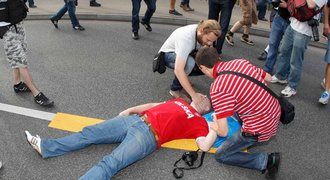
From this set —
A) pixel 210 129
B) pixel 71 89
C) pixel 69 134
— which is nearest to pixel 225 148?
pixel 210 129

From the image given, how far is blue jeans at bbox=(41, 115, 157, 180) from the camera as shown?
3186 millimetres

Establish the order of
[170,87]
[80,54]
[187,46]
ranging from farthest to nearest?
[80,54]
[170,87]
[187,46]

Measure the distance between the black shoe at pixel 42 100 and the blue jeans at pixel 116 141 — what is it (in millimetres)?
948

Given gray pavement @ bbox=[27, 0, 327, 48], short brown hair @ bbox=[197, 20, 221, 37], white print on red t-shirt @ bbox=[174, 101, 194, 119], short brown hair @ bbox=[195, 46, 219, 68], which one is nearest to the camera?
short brown hair @ bbox=[195, 46, 219, 68]

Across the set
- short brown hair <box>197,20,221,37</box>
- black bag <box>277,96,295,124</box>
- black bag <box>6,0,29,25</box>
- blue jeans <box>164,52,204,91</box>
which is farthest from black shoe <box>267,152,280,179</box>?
black bag <box>6,0,29,25</box>

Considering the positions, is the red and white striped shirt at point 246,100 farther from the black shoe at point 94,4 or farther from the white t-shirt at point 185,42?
the black shoe at point 94,4

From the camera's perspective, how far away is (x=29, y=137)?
11.8 ft

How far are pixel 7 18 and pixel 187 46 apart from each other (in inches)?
80.5

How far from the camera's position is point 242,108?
311 centimetres

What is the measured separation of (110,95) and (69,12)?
271 cm

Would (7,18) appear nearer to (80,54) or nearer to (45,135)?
(45,135)

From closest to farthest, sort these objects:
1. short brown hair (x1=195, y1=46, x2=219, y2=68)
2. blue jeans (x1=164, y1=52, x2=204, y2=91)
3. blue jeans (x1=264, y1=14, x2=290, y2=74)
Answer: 1. short brown hair (x1=195, y1=46, x2=219, y2=68)
2. blue jeans (x1=164, y1=52, x2=204, y2=91)
3. blue jeans (x1=264, y1=14, x2=290, y2=74)

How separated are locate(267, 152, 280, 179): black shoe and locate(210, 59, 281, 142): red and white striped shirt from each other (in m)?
0.22

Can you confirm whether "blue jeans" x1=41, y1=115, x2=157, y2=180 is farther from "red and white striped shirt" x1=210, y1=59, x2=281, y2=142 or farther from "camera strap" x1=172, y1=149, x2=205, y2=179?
"red and white striped shirt" x1=210, y1=59, x2=281, y2=142
